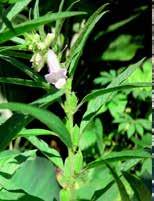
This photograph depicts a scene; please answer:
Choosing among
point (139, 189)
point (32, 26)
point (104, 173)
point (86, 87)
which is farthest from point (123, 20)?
point (32, 26)

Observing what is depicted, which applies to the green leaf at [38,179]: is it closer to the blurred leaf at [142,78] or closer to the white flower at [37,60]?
the white flower at [37,60]

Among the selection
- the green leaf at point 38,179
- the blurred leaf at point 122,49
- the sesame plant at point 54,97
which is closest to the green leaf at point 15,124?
the sesame plant at point 54,97

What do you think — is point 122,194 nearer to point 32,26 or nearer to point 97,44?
point 32,26

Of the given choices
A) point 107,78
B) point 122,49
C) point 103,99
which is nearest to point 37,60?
point 103,99

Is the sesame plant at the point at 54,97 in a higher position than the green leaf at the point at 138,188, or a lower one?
higher

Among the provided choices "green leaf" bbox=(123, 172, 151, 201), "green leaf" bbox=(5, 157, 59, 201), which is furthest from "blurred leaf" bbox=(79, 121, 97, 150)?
"green leaf" bbox=(123, 172, 151, 201)

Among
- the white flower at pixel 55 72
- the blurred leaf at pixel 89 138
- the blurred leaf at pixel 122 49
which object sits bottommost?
the blurred leaf at pixel 89 138

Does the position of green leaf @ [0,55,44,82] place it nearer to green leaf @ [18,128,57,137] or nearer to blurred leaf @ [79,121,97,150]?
green leaf @ [18,128,57,137]
